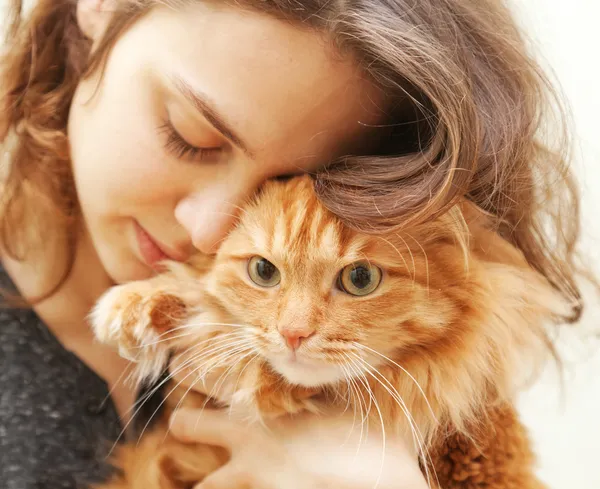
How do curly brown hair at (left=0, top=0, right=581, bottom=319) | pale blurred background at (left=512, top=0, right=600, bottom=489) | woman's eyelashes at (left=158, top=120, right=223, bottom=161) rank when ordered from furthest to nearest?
1. pale blurred background at (left=512, top=0, right=600, bottom=489)
2. woman's eyelashes at (left=158, top=120, right=223, bottom=161)
3. curly brown hair at (left=0, top=0, right=581, bottom=319)

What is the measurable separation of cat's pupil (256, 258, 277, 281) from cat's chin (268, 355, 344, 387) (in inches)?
4.7

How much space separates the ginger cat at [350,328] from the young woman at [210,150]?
47mm

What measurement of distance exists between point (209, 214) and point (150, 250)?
16 cm

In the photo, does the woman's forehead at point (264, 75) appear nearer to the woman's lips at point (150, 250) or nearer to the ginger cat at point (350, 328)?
the ginger cat at point (350, 328)

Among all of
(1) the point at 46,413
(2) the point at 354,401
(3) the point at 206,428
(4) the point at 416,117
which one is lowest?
(1) the point at 46,413

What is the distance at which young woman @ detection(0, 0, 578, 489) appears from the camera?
0.84 metres

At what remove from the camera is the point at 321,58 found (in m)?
0.86

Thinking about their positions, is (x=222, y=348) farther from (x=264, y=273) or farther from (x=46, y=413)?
(x=46, y=413)

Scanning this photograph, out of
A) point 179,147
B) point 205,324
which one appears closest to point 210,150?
point 179,147

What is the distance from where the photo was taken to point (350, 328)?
0.84m

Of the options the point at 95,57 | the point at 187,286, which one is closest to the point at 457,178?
the point at 187,286

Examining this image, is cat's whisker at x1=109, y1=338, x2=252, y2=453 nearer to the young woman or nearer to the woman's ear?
the young woman

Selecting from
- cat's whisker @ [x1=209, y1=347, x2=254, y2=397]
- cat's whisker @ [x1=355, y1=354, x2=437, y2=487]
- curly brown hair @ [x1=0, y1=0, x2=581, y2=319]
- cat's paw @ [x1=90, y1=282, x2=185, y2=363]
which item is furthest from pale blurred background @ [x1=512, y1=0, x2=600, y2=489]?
cat's paw @ [x1=90, y1=282, x2=185, y2=363]

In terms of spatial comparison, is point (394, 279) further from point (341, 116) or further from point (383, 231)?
point (341, 116)
